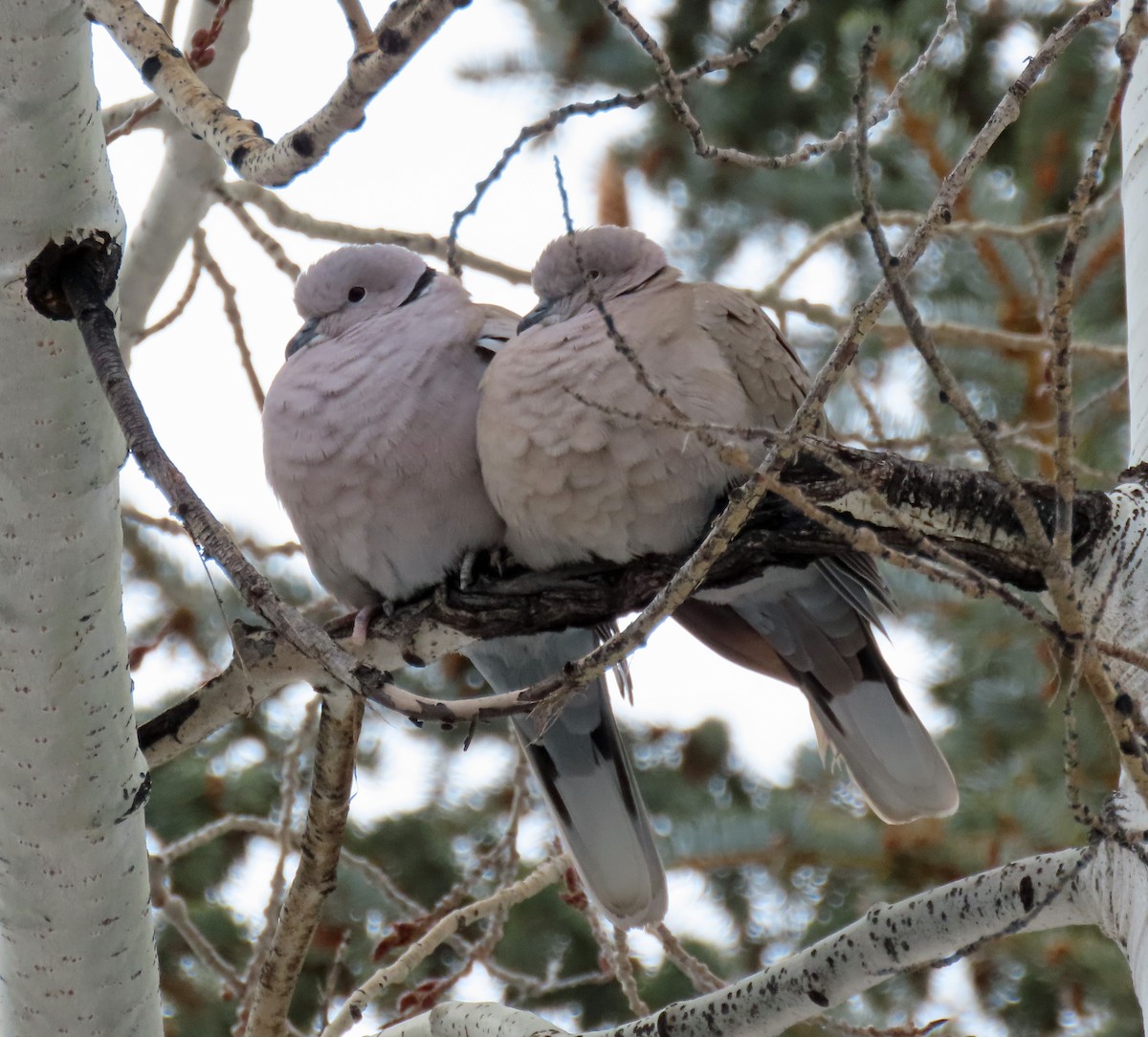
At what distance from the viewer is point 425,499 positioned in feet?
7.64

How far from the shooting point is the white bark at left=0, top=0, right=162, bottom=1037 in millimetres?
1501

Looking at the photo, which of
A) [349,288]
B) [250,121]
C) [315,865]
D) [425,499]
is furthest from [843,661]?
[250,121]

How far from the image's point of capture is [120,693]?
1679mm

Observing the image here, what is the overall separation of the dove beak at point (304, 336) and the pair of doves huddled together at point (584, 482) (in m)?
0.08

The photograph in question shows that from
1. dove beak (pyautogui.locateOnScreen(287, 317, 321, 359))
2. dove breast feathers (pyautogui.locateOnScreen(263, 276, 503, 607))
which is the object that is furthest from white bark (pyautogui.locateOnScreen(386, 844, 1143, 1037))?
dove beak (pyautogui.locateOnScreen(287, 317, 321, 359))

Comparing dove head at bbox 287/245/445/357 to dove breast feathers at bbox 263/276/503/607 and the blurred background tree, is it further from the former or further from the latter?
the blurred background tree

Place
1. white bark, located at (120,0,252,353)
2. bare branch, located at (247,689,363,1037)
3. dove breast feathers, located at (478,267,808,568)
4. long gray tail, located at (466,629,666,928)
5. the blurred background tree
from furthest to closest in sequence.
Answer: the blurred background tree < white bark, located at (120,0,252,353) < long gray tail, located at (466,629,666,928) < dove breast feathers, located at (478,267,808,568) < bare branch, located at (247,689,363,1037)

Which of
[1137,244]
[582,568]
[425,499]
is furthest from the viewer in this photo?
[425,499]

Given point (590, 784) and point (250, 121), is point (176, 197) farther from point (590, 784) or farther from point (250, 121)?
point (590, 784)

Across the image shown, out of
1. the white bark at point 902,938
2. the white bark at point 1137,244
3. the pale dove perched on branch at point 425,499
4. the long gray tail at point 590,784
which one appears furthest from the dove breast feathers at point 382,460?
the white bark at point 1137,244

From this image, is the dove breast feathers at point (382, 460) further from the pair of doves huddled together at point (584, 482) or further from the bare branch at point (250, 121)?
the bare branch at point (250, 121)

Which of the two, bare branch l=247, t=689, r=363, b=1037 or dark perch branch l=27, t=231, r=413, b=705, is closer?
dark perch branch l=27, t=231, r=413, b=705

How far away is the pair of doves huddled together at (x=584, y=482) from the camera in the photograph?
2.17 m

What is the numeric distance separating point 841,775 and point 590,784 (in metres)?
1.39
